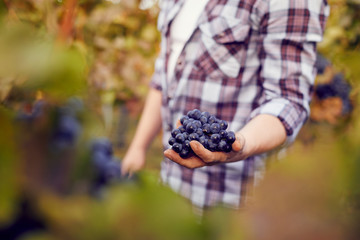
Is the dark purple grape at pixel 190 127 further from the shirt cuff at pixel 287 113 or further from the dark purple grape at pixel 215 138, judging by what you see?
the shirt cuff at pixel 287 113

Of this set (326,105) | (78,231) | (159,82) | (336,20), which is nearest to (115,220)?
(78,231)

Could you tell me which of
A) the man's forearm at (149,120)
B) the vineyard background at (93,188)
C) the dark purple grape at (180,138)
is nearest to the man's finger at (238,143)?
the dark purple grape at (180,138)

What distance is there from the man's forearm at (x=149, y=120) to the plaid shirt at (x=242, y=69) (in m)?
0.27

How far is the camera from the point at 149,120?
152 cm

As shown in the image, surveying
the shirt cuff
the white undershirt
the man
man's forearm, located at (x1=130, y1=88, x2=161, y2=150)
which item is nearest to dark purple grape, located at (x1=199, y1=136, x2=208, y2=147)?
the man

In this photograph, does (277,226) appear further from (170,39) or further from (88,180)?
(170,39)

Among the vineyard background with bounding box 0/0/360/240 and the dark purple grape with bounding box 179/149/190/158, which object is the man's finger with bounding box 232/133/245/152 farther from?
the vineyard background with bounding box 0/0/360/240

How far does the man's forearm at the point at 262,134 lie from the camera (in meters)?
0.84

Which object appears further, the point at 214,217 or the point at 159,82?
the point at 159,82

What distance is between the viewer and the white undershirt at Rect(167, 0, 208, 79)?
1120 millimetres

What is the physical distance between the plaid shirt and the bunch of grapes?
0.84ft

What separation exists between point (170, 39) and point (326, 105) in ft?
4.06

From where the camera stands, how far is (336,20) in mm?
2213

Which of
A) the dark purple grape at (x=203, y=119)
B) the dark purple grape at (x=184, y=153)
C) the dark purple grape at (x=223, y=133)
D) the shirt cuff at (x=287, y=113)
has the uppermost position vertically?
the dark purple grape at (x=203, y=119)
